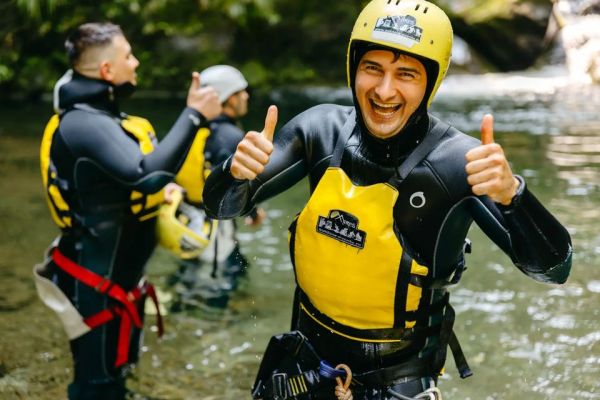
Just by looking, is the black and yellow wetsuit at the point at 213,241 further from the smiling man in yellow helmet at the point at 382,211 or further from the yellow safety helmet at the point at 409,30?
the yellow safety helmet at the point at 409,30

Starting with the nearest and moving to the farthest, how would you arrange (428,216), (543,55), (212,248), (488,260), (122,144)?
(428,216) → (122,144) → (212,248) → (488,260) → (543,55)

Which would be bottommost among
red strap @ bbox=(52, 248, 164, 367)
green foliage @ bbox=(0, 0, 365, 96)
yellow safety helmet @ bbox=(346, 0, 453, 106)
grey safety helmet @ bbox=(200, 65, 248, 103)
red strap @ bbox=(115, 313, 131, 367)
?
green foliage @ bbox=(0, 0, 365, 96)

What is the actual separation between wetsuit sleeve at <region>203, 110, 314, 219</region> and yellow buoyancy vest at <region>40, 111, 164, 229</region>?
4.24 feet

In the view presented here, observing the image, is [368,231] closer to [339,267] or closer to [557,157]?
[339,267]

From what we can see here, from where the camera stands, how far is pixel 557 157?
1093cm

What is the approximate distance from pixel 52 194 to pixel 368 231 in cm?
203

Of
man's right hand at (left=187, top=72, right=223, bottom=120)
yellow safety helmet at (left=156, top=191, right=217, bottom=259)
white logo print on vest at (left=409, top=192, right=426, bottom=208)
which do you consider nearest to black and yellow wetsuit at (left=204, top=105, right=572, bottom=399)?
white logo print on vest at (left=409, top=192, right=426, bottom=208)

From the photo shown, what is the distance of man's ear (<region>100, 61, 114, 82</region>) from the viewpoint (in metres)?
3.71

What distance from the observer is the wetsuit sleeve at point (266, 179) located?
2412 millimetres

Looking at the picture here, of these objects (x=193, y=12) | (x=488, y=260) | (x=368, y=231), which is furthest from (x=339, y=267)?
(x=193, y=12)

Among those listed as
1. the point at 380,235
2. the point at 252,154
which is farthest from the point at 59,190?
the point at 380,235

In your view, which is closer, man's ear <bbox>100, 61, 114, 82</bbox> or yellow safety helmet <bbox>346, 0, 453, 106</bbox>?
yellow safety helmet <bbox>346, 0, 453, 106</bbox>

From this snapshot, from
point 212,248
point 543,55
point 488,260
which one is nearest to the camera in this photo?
point 212,248

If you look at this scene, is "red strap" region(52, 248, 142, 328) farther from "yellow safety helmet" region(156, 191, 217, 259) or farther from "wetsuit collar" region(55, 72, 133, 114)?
"wetsuit collar" region(55, 72, 133, 114)
